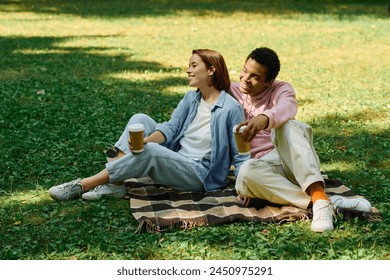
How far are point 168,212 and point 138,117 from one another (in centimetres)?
102

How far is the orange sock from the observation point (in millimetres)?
4762

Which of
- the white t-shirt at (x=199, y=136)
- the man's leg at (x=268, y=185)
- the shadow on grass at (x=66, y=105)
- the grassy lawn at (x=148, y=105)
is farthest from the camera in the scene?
the shadow on grass at (x=66, y=105)

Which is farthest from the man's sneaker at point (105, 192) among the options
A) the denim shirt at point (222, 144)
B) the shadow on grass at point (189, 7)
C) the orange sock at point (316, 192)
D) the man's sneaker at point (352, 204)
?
the shadow on grass at point (189, 7)

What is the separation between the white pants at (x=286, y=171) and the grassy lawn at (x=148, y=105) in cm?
28

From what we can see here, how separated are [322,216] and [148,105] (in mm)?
4249

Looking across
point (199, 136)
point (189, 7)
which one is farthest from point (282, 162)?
point (189, 7)

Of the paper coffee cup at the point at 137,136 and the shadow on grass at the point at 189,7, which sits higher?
the paper coffee cup at the point at 137,136

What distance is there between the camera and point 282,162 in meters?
5.03

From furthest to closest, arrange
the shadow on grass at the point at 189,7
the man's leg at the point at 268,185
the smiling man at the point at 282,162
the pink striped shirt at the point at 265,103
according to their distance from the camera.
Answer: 1. the shadow on grass at the point at 189,7
2. the pink striped shirt at the point at 265,103
3. the man's leg at the point at 268,185
4. the smiling man at the point at 282,162

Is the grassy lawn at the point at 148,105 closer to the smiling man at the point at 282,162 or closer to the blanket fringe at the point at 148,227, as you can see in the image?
the blanket fringe at the point at 148,227

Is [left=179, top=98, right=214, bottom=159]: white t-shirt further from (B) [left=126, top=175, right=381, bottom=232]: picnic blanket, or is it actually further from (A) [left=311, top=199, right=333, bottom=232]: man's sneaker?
(A) [left=311, top=199, right=333, bottom=232]: man's sneaker

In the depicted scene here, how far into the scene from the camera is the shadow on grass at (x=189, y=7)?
64.8 feet

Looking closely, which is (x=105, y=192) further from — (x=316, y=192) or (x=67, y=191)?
(x=316, y=192)

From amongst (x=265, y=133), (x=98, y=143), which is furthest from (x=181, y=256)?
(x=98, y=143)
